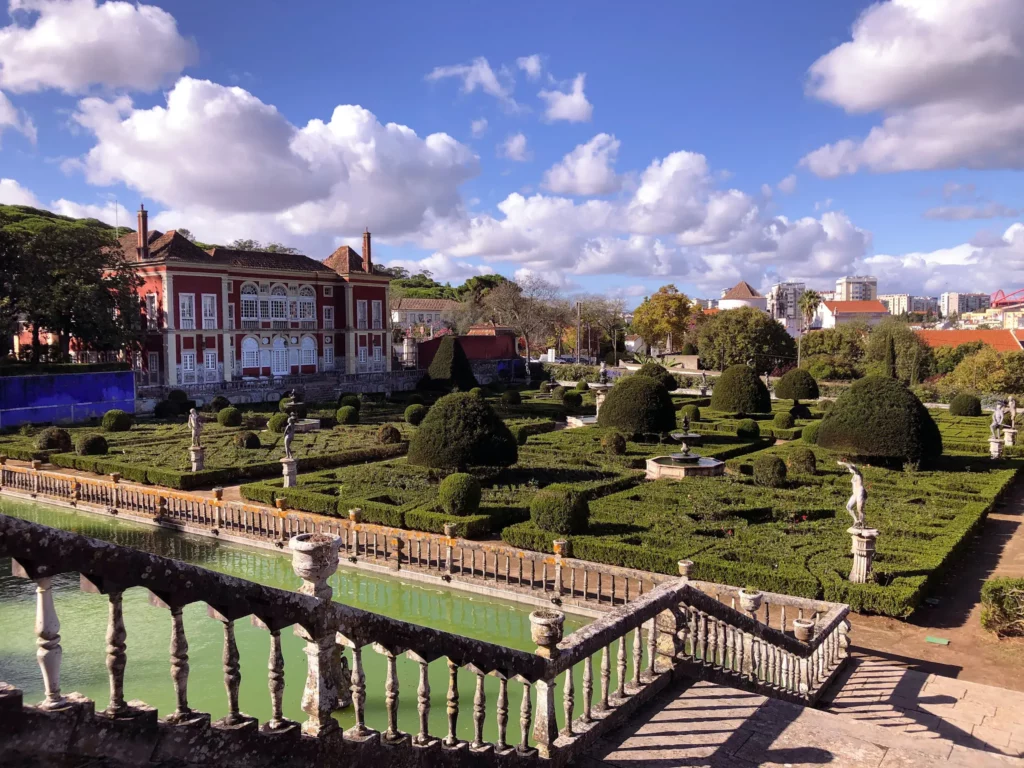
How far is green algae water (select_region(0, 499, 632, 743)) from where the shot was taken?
8695mm

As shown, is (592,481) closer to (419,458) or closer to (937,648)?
(419,458)

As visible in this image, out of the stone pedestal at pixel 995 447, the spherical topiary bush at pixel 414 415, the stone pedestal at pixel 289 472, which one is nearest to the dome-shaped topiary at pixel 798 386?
the stone pedestal at pixel 995 447

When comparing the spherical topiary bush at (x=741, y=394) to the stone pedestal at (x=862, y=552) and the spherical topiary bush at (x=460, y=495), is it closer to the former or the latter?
the spherical topiary bush at (x=460, y=495)

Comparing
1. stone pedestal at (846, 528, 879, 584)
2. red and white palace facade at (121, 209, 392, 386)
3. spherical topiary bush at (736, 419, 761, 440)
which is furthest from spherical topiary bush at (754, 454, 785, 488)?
red and white palace facade at (121, 209, 392, 386)

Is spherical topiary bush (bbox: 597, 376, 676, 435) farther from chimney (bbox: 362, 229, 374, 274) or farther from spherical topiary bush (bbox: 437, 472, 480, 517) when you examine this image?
chimney (bbox: 362, 229, 374, 274)

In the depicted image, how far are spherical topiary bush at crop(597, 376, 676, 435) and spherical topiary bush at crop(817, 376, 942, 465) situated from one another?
5.19m

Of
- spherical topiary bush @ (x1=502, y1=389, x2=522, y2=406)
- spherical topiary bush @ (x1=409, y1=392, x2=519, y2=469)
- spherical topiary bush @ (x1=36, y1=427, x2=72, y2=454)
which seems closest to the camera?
spherical topiary bush @ (x1=409, y1=392, x2=519, y2=469)

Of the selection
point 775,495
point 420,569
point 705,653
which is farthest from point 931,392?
point 705,653

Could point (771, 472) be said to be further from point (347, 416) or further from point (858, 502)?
point (347, 416)

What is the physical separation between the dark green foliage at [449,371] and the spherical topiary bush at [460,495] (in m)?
27.5

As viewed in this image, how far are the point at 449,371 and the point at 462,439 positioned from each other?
83.3 feet

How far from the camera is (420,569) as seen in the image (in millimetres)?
13820

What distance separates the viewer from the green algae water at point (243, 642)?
8.70 m

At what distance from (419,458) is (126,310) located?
24000 mm
